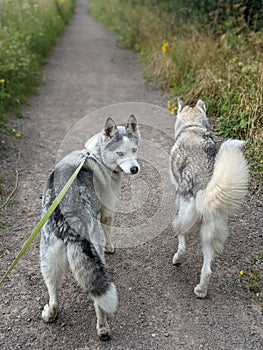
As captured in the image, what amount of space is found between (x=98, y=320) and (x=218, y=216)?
1.16 m

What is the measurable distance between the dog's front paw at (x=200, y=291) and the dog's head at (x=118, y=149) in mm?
1086

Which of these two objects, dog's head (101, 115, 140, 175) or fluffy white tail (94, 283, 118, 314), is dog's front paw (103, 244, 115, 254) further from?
fluffy white tail (94, 283, 118, 314)

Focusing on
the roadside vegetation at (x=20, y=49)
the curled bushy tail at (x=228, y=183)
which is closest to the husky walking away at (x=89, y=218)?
the curled bushy tail at (x=228, y=183)

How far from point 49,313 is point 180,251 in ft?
4.07

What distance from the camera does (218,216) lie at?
9.19 feet

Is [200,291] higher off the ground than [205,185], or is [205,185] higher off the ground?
[205,185]

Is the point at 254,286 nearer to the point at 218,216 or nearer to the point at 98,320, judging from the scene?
the point at 218,216

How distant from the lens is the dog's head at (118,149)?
10.6 feet

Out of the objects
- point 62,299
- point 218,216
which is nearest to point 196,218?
point 218,216

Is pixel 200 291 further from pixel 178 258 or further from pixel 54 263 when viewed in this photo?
pixel 54 263

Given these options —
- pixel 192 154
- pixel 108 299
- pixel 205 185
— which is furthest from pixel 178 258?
pixel 108 299

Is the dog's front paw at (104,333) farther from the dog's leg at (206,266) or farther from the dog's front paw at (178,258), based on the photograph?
the dog's front paw at (178,258)

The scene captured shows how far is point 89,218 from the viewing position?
2645 mm

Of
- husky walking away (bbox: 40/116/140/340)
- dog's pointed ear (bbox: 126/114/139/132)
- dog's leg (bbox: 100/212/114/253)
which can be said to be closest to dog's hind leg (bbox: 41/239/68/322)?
husky walking away (bbox: 40/116/140/340)
